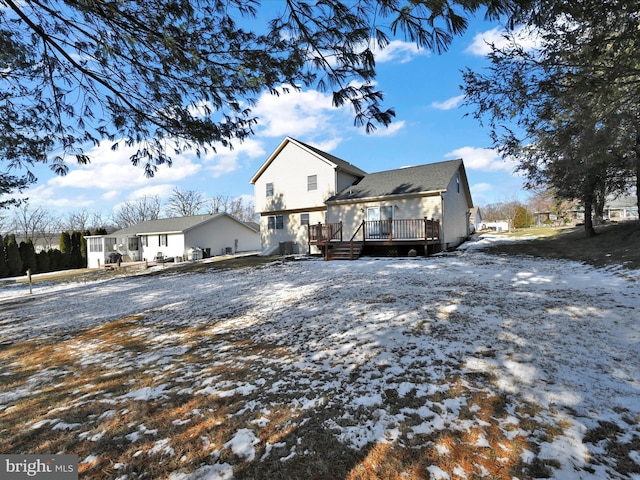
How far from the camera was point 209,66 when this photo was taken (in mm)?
4746

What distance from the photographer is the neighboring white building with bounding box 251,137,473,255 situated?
600 inches

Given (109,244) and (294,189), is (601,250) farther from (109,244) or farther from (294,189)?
(109,244)

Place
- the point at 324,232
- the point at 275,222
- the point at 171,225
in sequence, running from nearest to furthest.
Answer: the point at 324,232 < the point at 275,222 < the point at 171,225

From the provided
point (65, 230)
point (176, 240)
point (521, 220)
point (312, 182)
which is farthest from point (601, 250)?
point (65, 230)

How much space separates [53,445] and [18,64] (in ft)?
18.9

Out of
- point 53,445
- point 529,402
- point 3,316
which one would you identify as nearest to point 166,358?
point 53,445

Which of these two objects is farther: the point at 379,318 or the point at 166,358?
the point at 379,318

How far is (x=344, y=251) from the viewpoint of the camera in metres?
14.9

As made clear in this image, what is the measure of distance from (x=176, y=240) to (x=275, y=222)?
1132cm

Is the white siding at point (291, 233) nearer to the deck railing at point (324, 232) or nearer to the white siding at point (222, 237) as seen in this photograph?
the deck railing at point (324, 232)

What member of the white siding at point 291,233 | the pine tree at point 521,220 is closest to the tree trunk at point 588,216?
the white siding at point 291,233

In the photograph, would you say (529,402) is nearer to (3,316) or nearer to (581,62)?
(581,62)

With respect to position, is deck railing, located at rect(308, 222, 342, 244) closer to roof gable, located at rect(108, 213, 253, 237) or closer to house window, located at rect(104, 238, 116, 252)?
roof gable, located at rect(108, 213, 253, 237)

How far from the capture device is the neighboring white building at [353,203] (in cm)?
1523
